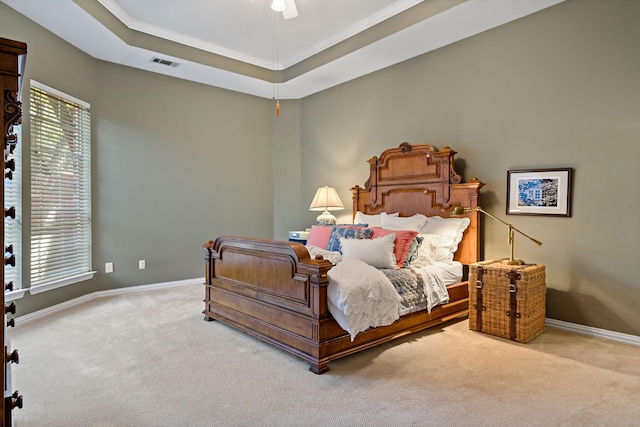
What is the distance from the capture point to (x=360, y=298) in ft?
8.89

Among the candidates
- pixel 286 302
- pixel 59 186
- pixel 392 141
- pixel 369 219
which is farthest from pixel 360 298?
pixel 59 186

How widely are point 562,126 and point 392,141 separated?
6.45 ft

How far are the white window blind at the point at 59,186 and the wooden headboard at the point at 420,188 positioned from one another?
133 inches

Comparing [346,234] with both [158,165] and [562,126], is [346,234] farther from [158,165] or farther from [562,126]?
[158,165]

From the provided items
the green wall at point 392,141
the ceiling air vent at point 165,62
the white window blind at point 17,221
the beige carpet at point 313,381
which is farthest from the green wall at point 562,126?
the white window blind at point 17,221

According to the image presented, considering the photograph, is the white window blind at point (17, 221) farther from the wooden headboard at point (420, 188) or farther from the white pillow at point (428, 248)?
the white pillow at point (428, 248)

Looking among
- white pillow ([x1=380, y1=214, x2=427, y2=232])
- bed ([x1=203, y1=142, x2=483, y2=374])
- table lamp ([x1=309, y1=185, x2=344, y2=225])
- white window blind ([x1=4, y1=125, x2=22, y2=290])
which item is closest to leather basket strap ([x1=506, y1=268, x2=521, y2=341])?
bed ([x1=203, y1=142, x2=483, y2=374])

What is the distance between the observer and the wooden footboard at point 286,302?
268 cm

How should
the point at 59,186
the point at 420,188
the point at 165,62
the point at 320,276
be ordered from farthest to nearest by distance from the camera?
1. the point at 165,62
2. the point at 420,188
3. the point at 59,186
4. the point at 320,276

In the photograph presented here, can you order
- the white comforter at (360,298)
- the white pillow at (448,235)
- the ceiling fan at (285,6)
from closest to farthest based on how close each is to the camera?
the white comforter at (360,298) < the ceiling fan at (285,6) < the white pillow at (448,235)

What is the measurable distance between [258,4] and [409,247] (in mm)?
2920

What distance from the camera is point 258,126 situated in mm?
6289

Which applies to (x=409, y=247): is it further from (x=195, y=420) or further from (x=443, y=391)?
(x=195, y=420)

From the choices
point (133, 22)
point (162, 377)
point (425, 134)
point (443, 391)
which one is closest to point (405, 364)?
point (443, 391)
